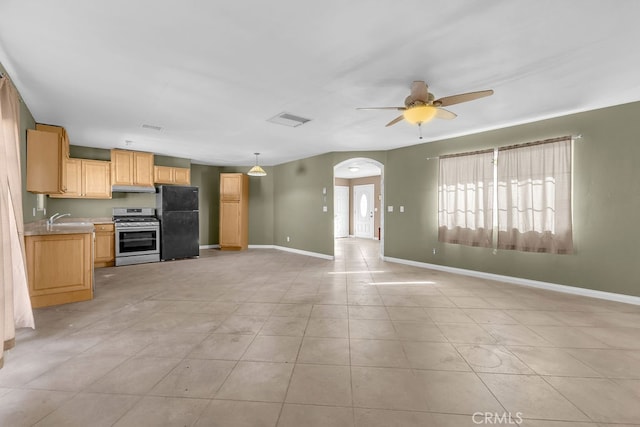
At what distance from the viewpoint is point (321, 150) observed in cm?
638

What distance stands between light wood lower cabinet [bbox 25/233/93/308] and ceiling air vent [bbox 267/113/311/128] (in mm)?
2947

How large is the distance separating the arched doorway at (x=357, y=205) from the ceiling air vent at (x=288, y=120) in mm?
5955

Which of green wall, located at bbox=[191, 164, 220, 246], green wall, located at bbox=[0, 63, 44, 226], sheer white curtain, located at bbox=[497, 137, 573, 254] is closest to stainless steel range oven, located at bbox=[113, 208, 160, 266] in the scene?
green wall, located at bbox=[0, 63, 44, 226]

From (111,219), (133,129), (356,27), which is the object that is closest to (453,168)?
(356,27)

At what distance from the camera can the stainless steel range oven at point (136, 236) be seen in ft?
18.6

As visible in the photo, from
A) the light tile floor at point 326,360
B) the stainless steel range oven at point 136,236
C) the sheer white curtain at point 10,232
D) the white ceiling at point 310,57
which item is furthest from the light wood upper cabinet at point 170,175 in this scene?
the sheer white curtain at point 10,232

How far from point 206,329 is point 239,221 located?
541 centimetres

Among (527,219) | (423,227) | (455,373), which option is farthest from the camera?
(423,227)

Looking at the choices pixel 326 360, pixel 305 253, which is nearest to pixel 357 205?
pixel 305 253

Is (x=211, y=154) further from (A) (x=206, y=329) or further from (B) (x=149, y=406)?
(B) (x=149, y=406)

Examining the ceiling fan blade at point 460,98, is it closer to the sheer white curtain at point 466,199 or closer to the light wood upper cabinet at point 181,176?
the sheer white curtain at point 466,199

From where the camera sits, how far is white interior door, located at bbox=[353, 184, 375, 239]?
34.9ft

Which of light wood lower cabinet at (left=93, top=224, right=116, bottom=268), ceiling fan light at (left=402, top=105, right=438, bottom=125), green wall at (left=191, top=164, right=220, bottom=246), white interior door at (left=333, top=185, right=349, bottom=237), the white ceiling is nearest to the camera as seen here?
the white ceiling

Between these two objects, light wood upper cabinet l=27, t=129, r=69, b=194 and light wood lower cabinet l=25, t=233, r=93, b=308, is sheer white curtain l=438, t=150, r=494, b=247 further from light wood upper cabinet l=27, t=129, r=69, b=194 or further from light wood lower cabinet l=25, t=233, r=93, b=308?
light wood upper cabinet l=27, t=129, r=69, b=194
